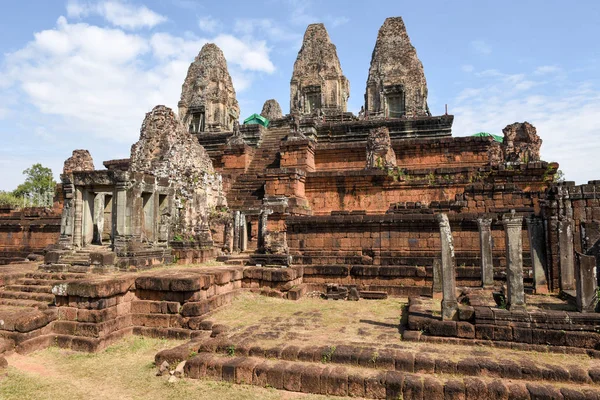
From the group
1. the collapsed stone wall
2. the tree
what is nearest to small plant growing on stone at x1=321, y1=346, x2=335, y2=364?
the collapsed stone wall

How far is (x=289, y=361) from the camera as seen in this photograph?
495 cm

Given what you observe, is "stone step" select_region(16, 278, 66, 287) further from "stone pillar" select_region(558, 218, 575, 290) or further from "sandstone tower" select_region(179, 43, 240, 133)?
"sandstone tower" select_region(179, 43, 240, 133)

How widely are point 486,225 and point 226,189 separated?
38.2 feet

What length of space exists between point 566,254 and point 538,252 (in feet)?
1.76

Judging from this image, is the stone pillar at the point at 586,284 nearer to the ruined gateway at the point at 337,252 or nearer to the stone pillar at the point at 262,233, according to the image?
the ruined gateway at the point at 337,252

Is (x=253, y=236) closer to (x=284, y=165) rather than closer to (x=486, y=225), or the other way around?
(x=284, y=165)

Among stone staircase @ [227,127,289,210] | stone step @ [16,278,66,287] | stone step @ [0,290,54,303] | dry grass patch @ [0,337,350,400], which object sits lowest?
dry grass patch @ [0,337,350,400]

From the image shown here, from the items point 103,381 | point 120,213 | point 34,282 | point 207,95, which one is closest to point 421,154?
point 120,213

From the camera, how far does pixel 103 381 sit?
5.04m

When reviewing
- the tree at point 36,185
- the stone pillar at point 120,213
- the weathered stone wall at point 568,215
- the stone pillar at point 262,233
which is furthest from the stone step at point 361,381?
the tree at point 36,185

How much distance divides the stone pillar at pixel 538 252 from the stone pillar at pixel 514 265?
7.66 feet

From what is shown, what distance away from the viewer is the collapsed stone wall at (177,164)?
36.6ft

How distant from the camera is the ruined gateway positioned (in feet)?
16.2

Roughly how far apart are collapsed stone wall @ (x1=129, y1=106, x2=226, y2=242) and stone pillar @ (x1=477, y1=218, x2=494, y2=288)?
7.15 meters
